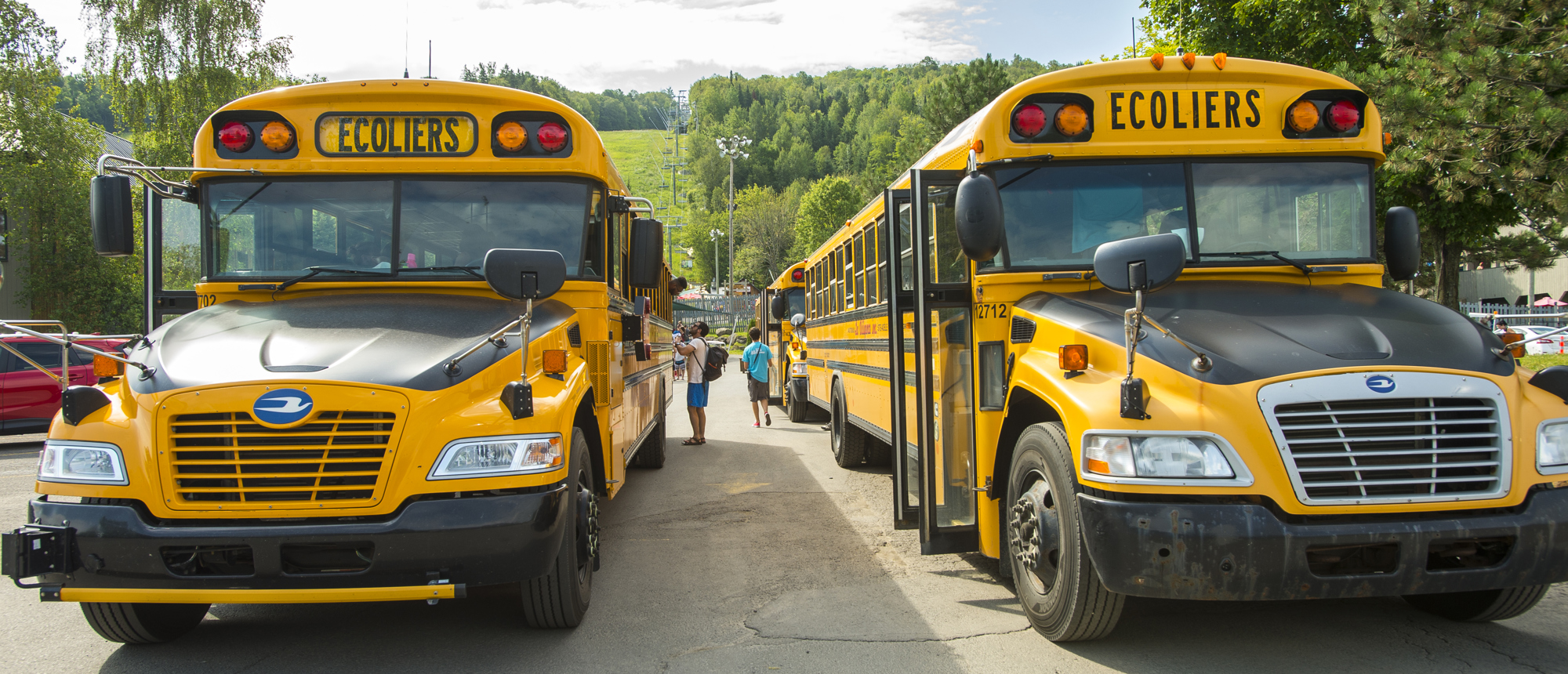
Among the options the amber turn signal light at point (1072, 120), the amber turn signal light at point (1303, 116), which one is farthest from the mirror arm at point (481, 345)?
the amber turn signal light at point (1303, 116)

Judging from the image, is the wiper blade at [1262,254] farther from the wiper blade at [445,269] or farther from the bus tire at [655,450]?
the bus tire at [655,450]

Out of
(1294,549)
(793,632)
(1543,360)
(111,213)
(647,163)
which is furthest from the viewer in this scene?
(647,163)

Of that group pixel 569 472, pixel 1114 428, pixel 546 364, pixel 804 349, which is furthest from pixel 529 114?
pixel 804 349

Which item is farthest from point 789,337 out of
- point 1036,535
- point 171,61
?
point 171,61

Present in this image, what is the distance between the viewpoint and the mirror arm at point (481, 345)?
3.76 meters

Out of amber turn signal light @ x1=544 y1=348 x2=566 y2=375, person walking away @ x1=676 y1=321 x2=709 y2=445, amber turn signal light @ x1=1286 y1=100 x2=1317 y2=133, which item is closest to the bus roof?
amber turn signal light @ x1=544 y1=348 x2=566 y2=375

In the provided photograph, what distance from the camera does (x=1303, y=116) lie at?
187 inches

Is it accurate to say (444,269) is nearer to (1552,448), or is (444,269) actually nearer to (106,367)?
(106,367)

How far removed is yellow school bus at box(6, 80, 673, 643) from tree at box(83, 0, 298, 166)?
24.2m

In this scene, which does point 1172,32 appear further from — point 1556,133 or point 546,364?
point 546,364

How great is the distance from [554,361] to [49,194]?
29.1m

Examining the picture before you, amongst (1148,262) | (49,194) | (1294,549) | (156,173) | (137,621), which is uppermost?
(49,194)

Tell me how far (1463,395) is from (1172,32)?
67.4 feet

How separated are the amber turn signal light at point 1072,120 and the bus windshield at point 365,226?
2654 millimetres
